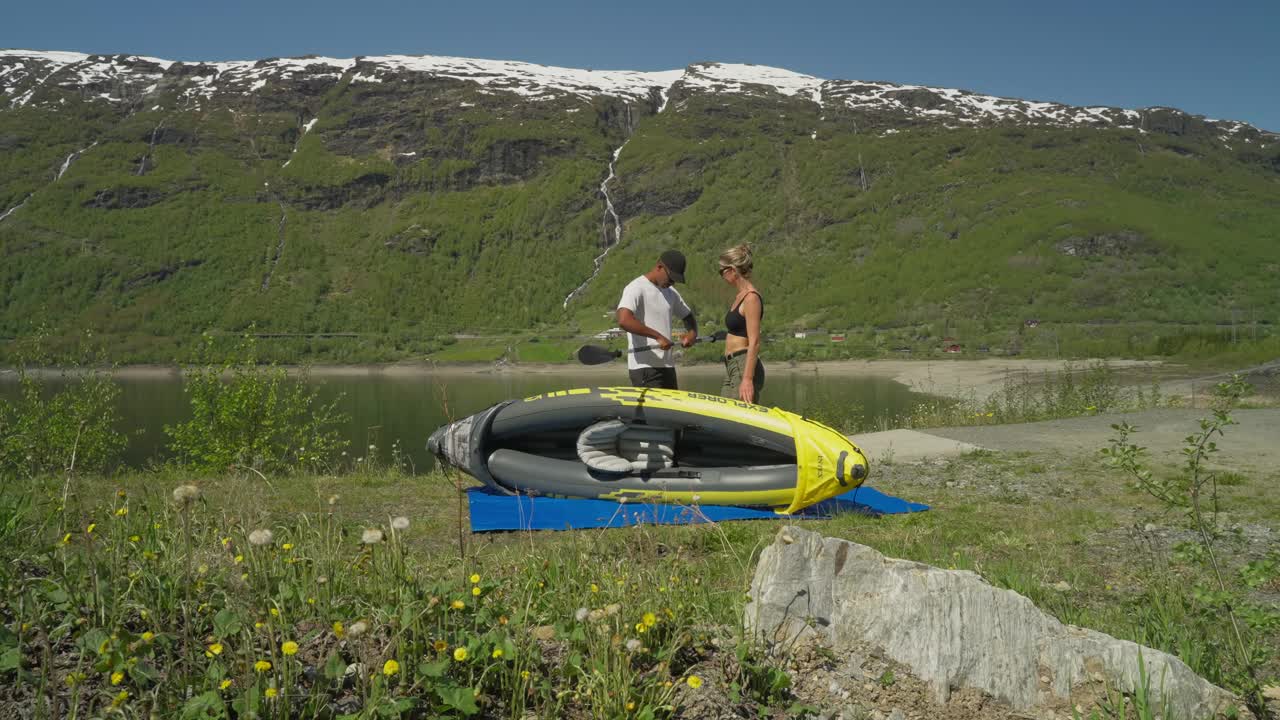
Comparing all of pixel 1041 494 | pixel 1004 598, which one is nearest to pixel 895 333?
pixel 1041 494

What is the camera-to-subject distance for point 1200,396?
65.3 ft

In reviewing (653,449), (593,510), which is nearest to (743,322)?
(653,449)

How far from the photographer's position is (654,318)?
746 centimetres

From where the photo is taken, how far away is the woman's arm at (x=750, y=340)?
7281mm

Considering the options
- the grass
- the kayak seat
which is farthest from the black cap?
the grass

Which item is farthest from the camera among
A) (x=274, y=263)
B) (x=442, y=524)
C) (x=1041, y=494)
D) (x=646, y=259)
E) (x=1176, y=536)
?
(x=274, y=263)

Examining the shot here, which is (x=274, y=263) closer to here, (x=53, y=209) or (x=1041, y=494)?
(x=53, y=209)

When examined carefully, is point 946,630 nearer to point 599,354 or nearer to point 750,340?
point 750,340

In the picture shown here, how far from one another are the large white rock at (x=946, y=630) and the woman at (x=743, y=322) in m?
4.35

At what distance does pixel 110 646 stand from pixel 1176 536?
260 inches

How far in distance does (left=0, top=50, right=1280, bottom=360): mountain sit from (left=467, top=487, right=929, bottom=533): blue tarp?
7161 cm

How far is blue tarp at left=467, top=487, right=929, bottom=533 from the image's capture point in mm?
6551

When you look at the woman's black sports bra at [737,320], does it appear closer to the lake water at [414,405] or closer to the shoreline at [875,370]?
the lake water at [414,405]

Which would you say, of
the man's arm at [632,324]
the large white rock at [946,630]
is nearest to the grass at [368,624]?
the large white rock at [946,630]
